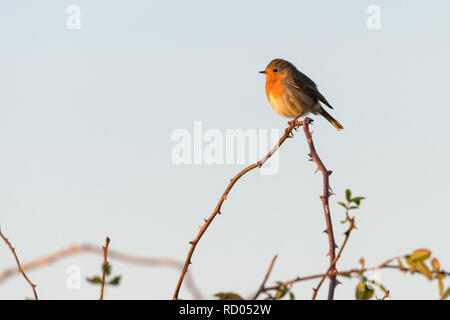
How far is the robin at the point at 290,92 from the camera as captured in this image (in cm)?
794

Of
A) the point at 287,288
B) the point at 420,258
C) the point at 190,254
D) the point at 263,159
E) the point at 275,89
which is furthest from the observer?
the point at 275,89

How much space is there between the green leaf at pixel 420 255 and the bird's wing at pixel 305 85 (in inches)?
272

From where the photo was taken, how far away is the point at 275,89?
26.5ft

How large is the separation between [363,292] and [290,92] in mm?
6798

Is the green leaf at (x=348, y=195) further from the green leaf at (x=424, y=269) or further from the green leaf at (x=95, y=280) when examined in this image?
the green leaf at (x=95, y=280)

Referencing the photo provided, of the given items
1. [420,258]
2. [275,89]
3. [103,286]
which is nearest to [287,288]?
[420,258]
